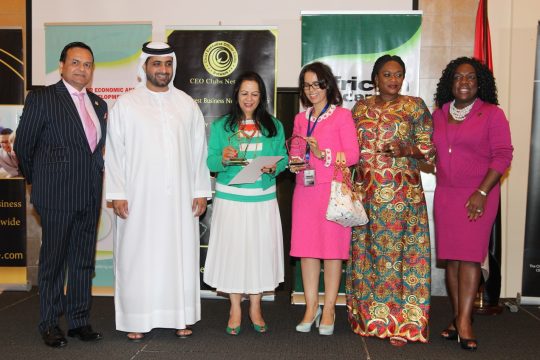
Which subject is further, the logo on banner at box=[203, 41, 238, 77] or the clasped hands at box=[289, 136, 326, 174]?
the logo on banner at box=[203, 41, 238, 77]

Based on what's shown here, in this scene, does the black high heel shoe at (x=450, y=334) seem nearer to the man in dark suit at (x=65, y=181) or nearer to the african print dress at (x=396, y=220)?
the african print dress at (x=396, y=220)

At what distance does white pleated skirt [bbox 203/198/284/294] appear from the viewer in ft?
13.1

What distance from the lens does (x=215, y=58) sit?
5.08 metres

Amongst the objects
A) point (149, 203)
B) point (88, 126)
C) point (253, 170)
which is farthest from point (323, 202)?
point (88, 126)

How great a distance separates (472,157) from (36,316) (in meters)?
3.75

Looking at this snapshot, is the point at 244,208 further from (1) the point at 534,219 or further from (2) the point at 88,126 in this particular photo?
(1) the point at 534,219

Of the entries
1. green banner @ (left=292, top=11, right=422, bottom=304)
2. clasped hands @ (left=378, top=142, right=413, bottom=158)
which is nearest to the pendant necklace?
clasped hands @ (left=378, top=142, right=413, bottom=158)

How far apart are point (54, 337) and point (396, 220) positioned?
2.56 m

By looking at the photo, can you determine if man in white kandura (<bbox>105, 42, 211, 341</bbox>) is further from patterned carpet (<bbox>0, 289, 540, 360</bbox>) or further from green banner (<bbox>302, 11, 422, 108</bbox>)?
green banner (<bbox>302, 11, 422, 108</bbox>)

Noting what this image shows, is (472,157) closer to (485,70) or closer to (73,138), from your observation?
(485,70)

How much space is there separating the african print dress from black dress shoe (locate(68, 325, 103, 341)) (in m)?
2.01

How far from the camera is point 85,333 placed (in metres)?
3.96

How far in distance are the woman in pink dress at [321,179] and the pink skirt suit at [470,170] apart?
0.69m

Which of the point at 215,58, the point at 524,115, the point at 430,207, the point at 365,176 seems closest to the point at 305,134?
the point at 365,176
